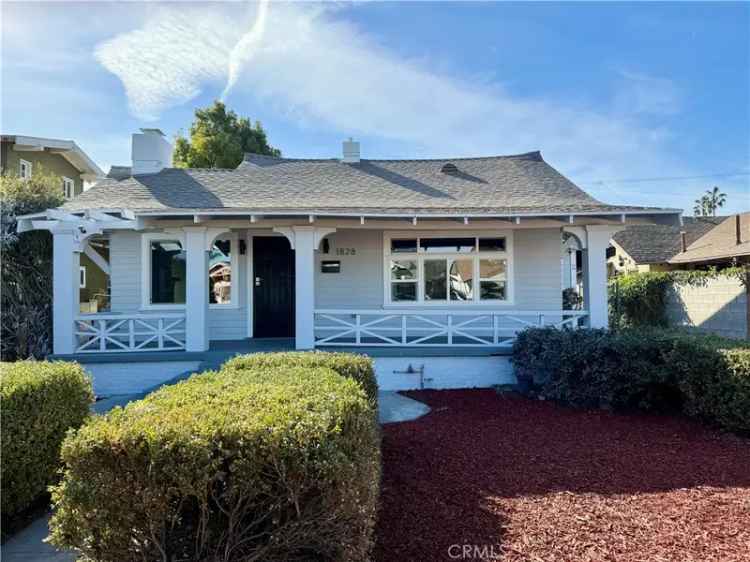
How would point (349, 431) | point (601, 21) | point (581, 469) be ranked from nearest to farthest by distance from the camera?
point (349, 431), point (581, 469), point (601, 21)

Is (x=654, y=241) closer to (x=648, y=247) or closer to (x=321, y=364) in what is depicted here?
(x=648, y=247)

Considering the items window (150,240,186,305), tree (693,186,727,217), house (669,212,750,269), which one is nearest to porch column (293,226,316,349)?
window (150,240,186,305)

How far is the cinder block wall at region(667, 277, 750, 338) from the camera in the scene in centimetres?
1269

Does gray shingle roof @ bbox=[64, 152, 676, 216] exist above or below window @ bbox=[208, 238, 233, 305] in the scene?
above

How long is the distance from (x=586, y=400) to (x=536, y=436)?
5.67ft

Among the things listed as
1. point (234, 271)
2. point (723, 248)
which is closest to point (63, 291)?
point (234, 271)

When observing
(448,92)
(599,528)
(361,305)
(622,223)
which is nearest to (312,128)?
(448,92)

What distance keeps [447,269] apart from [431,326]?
1335 millimetres

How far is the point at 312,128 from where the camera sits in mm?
18047

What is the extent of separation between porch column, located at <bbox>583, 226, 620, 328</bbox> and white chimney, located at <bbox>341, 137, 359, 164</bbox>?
21.7 ft

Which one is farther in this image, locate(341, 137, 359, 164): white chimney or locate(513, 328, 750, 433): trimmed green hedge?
locate(341, 137, 359, 164): white chimney

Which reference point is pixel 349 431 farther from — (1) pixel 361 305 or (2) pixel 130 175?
(2) pixel 130 175

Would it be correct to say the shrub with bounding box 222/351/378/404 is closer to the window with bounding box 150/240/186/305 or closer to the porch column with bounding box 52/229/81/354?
the porch column with bounding box 52/229/81/354

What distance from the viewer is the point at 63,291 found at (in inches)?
358
